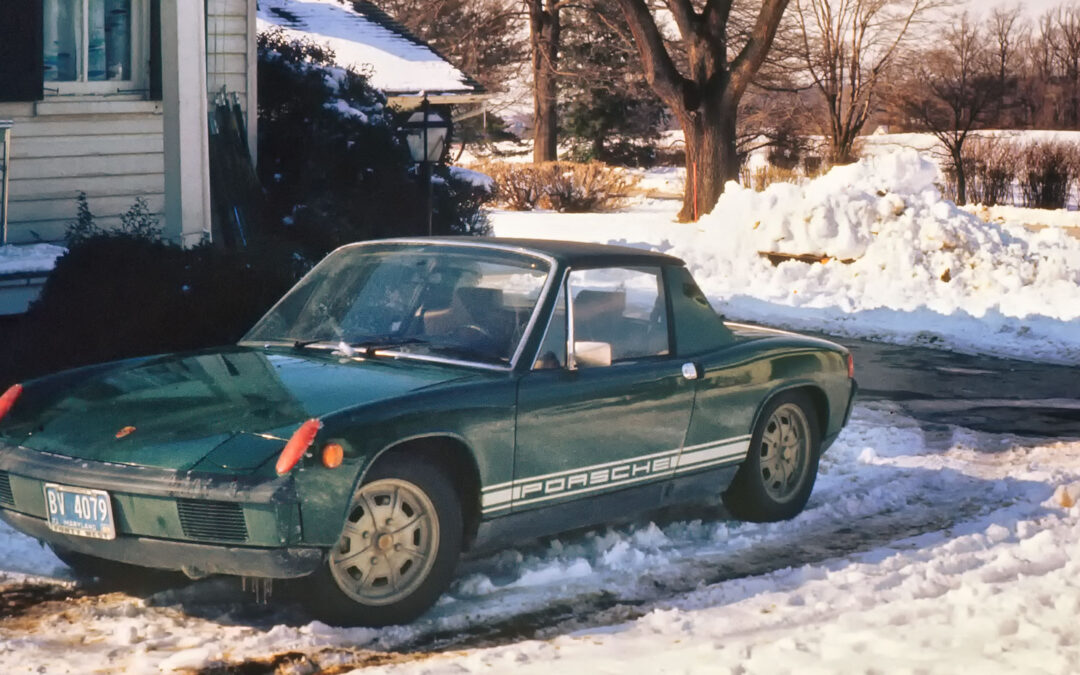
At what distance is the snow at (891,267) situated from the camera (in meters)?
15.8

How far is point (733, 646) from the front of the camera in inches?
205

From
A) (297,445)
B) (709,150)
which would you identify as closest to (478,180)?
(709,150)

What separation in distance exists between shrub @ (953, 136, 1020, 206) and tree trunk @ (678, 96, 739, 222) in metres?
11.0

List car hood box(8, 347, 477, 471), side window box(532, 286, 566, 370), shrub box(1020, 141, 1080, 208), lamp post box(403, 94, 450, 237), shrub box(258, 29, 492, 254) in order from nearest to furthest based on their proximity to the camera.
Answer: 1. car hood box(8, 347, 477, 471)
2. side window box(532, 286, 566, 370)
3. lamp post box(403, 94, 450, 237)
4. shrub box(258, 29, 492, 254)
5. shrub box(1020, 141, 1080, 208)

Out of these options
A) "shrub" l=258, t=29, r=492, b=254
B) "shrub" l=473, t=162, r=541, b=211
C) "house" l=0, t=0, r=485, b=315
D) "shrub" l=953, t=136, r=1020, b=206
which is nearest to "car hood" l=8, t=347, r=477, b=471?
"house" l=0, t=0, r=485, b=315

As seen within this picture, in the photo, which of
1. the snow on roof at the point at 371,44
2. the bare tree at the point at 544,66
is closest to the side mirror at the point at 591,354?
the snow on roof at the point at 371,44

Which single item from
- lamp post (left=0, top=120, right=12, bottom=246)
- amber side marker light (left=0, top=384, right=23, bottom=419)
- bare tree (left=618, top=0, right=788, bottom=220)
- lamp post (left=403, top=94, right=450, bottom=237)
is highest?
bare tree (left=618, top=0, right=788, bottom=220)

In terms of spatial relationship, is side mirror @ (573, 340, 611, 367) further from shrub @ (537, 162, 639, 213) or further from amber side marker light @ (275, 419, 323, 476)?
shrub @ (537, 162, 639, 213)

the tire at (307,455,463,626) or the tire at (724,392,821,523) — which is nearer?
the tire at (307,455,463,626)

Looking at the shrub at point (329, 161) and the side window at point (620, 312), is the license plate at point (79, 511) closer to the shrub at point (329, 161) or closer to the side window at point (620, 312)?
the side window at point (620, 312)

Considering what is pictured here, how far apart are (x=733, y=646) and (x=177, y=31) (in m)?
8.56

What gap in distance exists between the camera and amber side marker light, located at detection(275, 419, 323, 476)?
5.00 m

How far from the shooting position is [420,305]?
6.35m

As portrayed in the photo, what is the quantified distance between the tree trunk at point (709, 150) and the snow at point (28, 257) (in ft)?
58.9
